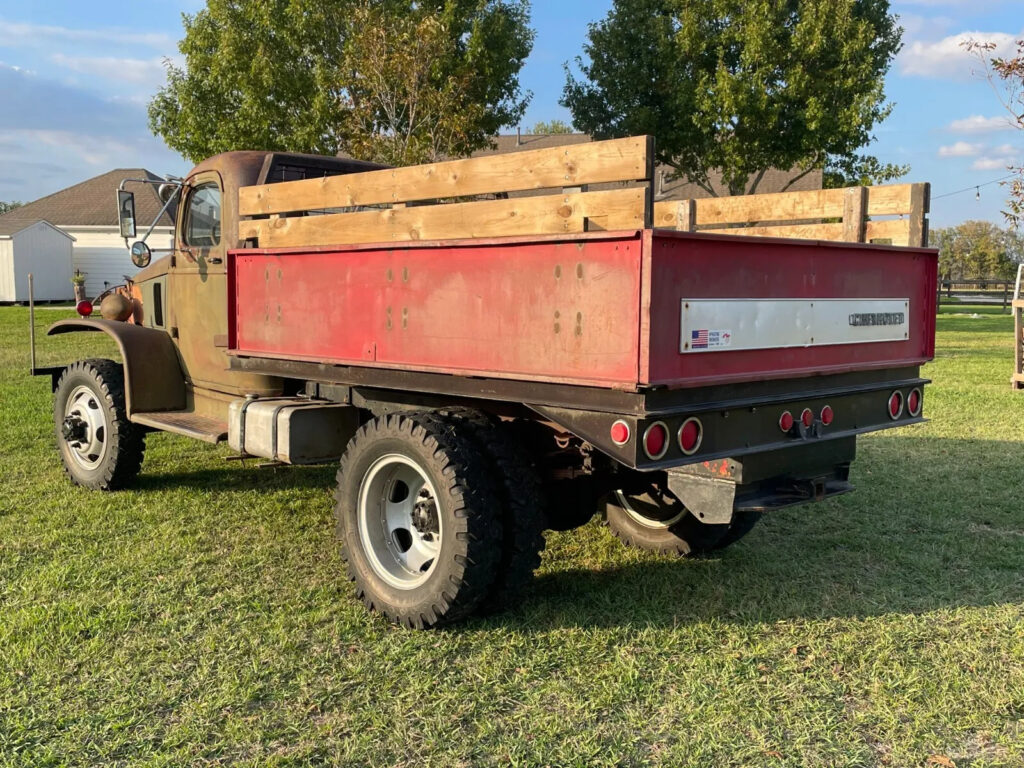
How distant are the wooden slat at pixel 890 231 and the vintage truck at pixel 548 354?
11 millimetres

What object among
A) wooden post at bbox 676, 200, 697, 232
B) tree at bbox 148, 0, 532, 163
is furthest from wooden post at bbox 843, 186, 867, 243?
tree at bbox 148, 0, 532, 163

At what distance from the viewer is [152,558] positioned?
4723 mm

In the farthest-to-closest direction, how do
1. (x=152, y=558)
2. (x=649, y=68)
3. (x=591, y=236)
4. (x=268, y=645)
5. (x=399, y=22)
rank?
(x=649, y=68)
(x=399, y=22)
(x=152, y=558)
(x=268, y=645)
(x=591, y=236)

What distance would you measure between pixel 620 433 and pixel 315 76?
1703 centimetres

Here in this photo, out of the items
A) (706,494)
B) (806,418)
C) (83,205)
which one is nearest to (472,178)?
(706,494)

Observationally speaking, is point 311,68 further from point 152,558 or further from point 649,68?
point 152,558

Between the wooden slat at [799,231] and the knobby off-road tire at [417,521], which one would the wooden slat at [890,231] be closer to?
the wooden slat at [799,231]

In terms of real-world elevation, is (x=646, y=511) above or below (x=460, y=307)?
below

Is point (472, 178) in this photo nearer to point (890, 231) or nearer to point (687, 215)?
point (687, 215)

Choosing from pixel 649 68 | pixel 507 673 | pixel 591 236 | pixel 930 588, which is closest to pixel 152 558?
pixel 507 673

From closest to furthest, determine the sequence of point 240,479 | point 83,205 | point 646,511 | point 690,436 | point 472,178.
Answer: point 690,436 < point 472,178 < point 646,511 < point 240,479 < point 83,205

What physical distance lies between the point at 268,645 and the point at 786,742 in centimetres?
206

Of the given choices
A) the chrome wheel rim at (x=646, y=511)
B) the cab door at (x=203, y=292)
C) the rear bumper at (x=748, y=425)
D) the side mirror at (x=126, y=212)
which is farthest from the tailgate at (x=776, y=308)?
the side mirror at (x=126, y=212)

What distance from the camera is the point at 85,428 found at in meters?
6.22
